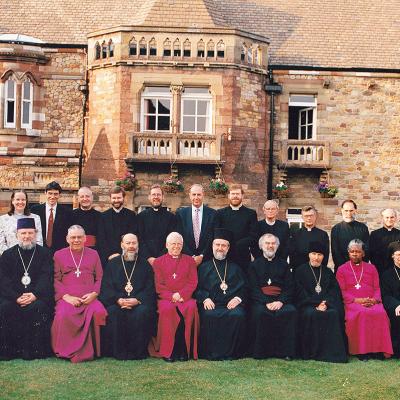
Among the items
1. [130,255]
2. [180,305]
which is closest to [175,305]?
[180,305]

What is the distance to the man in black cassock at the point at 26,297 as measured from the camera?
409 inches

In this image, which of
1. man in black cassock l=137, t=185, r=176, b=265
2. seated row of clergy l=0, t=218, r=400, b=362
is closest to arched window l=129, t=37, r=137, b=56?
man in black cassock l=137, t=185, r=176, b=265

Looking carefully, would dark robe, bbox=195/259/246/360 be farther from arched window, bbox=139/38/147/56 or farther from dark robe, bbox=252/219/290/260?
arched window, bbox=139/38/147/56

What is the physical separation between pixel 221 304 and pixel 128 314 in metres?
1.43

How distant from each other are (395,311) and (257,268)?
7.23ft

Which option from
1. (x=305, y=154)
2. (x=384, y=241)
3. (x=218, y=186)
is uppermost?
(x=305, y=154)

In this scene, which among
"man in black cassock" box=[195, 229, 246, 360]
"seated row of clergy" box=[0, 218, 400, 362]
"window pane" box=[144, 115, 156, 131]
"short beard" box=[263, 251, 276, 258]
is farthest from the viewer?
"window pane" box=[144, 115, 156, 131]

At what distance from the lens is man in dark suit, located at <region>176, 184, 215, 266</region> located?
40.5 ft

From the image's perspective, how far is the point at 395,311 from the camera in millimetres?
11062

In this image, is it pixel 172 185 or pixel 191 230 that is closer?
pixel 191 230

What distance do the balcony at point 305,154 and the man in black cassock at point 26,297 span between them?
1179 centimetres

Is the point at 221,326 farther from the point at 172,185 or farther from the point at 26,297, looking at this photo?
the point at 172,185

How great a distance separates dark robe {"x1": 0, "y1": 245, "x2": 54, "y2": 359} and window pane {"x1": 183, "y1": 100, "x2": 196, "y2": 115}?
422 inches

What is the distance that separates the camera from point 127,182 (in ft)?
66.1
